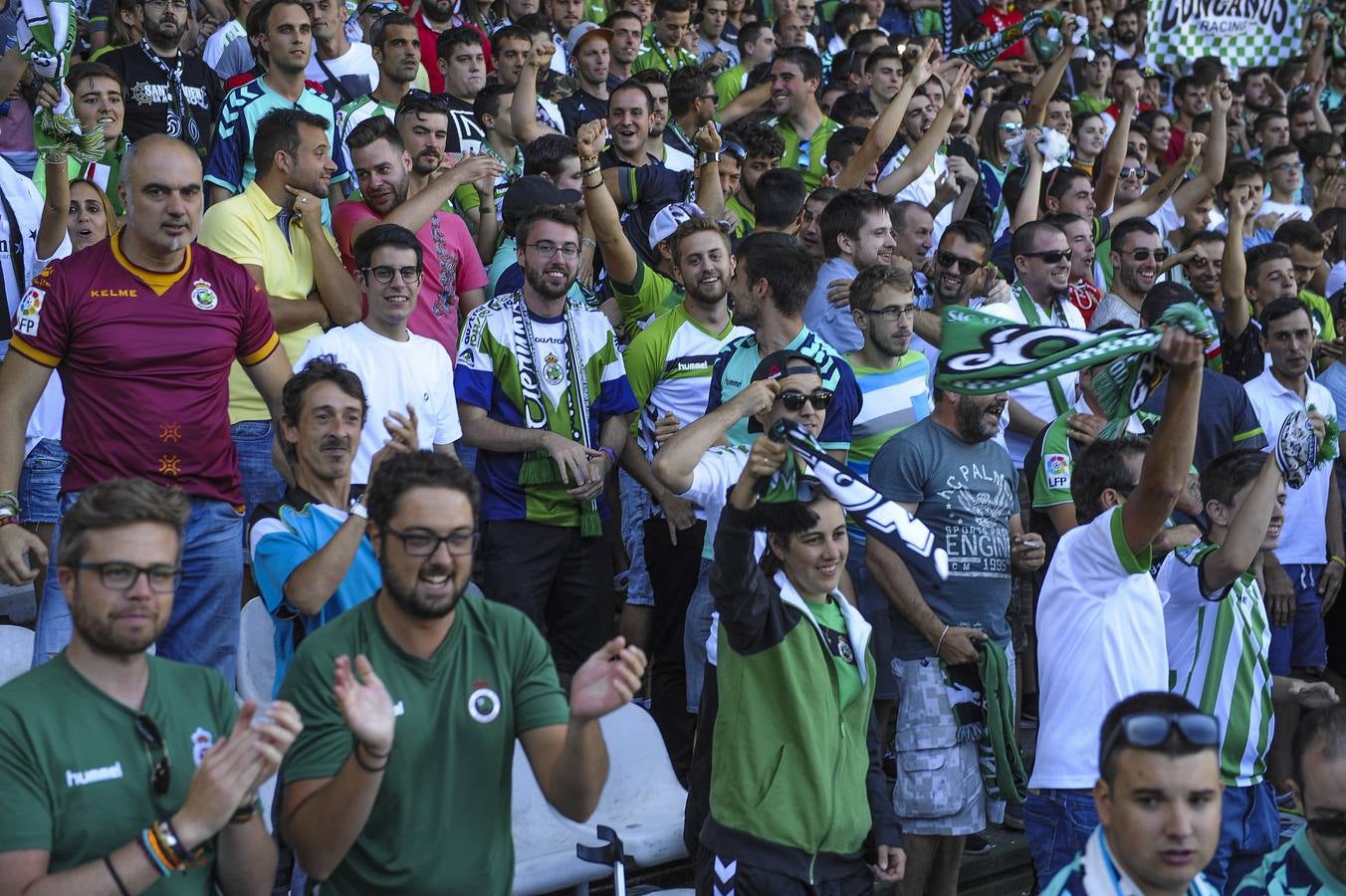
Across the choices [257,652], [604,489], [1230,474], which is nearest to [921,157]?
[604,489]

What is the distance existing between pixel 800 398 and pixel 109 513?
8.75 feet

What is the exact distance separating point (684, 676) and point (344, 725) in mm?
3165

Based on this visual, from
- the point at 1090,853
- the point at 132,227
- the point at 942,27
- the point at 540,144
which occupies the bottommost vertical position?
the point at 1090,853

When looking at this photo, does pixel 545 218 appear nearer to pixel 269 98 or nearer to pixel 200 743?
pixel 269 98

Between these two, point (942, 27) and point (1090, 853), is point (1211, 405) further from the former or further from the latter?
point (942, 27)

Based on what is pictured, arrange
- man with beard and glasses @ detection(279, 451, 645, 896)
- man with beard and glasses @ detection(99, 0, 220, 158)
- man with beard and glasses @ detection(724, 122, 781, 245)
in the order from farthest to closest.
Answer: man with beard and glasses @ detection(724, 122, 781, 245), man with beard and glasses @ detection(99, 0, 220, 158), man with beard and glasses @ detection(279, 451, 645, 896)

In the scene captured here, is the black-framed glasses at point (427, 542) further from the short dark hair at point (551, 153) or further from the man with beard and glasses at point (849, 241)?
the short dark hair at point (551, 153)

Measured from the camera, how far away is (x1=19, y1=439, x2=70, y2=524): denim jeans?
21.9ft

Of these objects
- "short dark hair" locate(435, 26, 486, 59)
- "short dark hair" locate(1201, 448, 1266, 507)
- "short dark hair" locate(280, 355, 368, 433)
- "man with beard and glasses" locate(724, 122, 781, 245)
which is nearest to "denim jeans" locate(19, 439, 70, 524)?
"short dark hair" locate(280, 355, 368, 433)

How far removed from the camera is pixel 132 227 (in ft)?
16.7

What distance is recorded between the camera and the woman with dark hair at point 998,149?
35.6 feet

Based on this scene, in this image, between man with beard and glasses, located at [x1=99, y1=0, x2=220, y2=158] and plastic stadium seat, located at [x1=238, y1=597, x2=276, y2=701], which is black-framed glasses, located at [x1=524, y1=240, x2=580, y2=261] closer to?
plastic stadium seat, located at [x1=238, y1=597, x2=276, y2=701]

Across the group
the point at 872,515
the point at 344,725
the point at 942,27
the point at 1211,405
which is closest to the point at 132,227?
the point at 344,725

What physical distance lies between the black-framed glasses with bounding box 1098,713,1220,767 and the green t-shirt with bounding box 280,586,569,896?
130 centimetres
